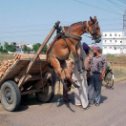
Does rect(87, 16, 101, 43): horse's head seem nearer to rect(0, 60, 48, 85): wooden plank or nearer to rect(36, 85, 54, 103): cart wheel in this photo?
rect(0, 60, 48, 85): wooden plank

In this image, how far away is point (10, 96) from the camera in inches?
432

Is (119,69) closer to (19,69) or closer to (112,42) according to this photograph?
(19,69)

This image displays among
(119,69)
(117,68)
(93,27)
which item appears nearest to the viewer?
(93,27)

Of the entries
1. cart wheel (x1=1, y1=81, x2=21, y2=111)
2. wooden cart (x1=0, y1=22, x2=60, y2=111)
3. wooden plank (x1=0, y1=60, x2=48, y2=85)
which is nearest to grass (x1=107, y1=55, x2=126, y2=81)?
wooden cart (x1=0, y1=22, x2=60, y2=111)

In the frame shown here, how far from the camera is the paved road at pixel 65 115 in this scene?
948cm

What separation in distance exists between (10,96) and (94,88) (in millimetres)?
3078

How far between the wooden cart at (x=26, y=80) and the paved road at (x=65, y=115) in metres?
0.36

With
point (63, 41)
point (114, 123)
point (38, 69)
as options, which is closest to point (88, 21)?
point (63, 41)

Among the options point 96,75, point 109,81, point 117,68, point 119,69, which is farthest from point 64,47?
point 117,68

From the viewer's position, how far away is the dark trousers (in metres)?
12.5

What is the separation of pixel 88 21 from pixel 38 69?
81.0 inches

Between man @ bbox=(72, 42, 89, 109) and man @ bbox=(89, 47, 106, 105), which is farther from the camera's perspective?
man @ bbox=(89, 47, 106, 105)

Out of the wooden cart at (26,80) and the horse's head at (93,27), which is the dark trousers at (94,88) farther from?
the horse's head at (93,27)

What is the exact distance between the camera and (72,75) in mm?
11391
